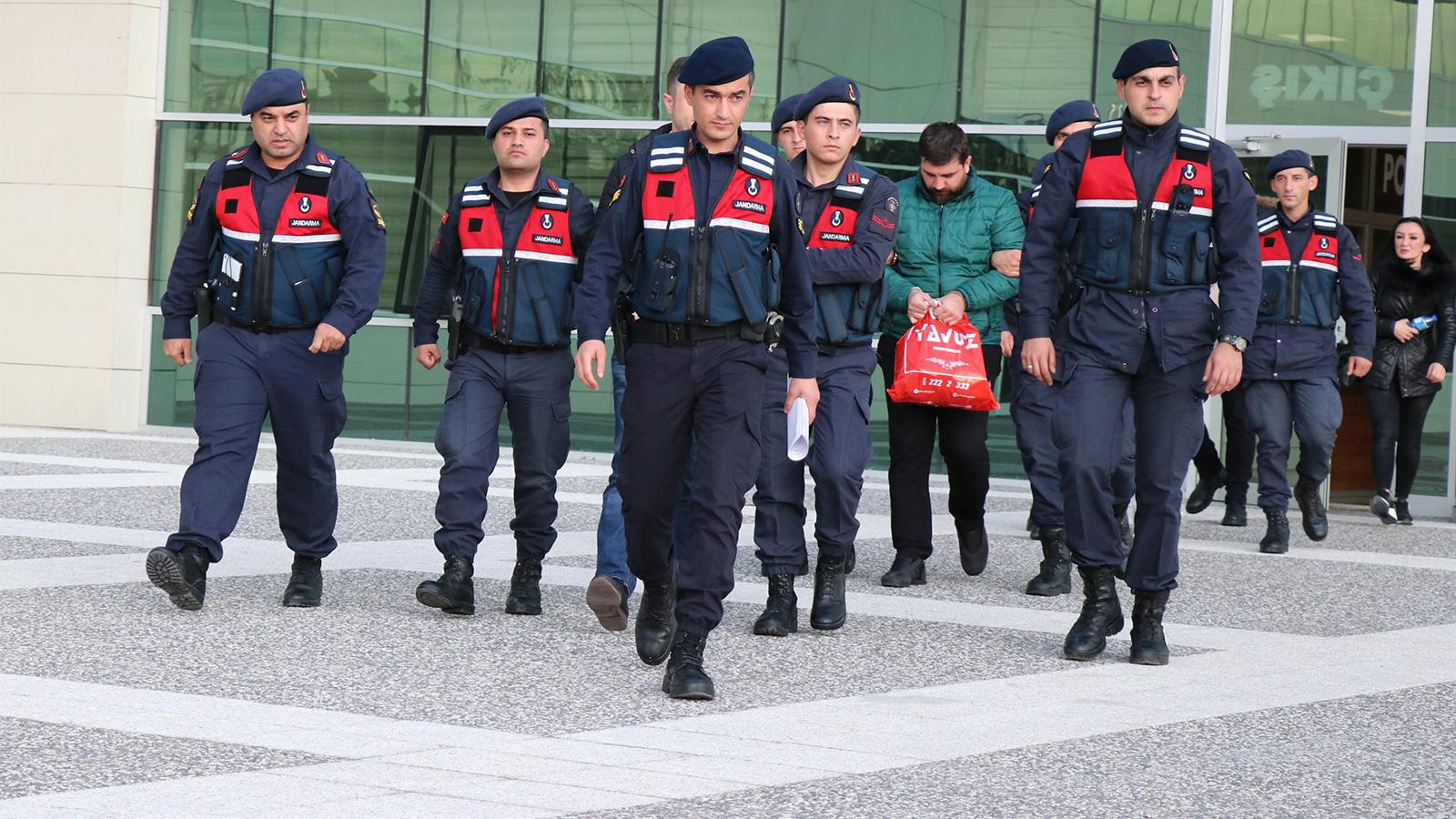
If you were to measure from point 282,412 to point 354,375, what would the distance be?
1089 centimetres

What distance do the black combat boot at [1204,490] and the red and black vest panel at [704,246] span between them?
25.4 feet

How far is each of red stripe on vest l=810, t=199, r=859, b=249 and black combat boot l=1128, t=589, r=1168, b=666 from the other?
1.73 meters

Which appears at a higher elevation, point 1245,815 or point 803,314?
point 803,314

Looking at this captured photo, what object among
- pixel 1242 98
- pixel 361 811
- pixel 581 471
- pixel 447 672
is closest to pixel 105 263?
pixel 581 471

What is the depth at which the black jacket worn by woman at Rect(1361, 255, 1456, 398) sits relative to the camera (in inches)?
520

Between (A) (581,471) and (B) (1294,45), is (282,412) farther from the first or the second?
(B) (1294,45)

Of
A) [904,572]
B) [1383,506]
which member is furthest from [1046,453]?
[1383,506]

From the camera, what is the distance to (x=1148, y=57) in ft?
21.9

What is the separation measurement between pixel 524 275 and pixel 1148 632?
8.49ft

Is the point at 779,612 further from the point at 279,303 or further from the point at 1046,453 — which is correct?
the point at 1046,453

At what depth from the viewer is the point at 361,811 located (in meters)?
4.22

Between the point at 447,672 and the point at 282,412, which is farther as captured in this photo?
the point at 282,412

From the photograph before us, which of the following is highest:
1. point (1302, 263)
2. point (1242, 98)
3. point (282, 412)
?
point (1242, 98)

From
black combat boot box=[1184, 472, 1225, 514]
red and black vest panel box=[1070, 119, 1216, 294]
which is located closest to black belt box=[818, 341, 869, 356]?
red and black vest panel box=[1070, 119, 1216, 294]
